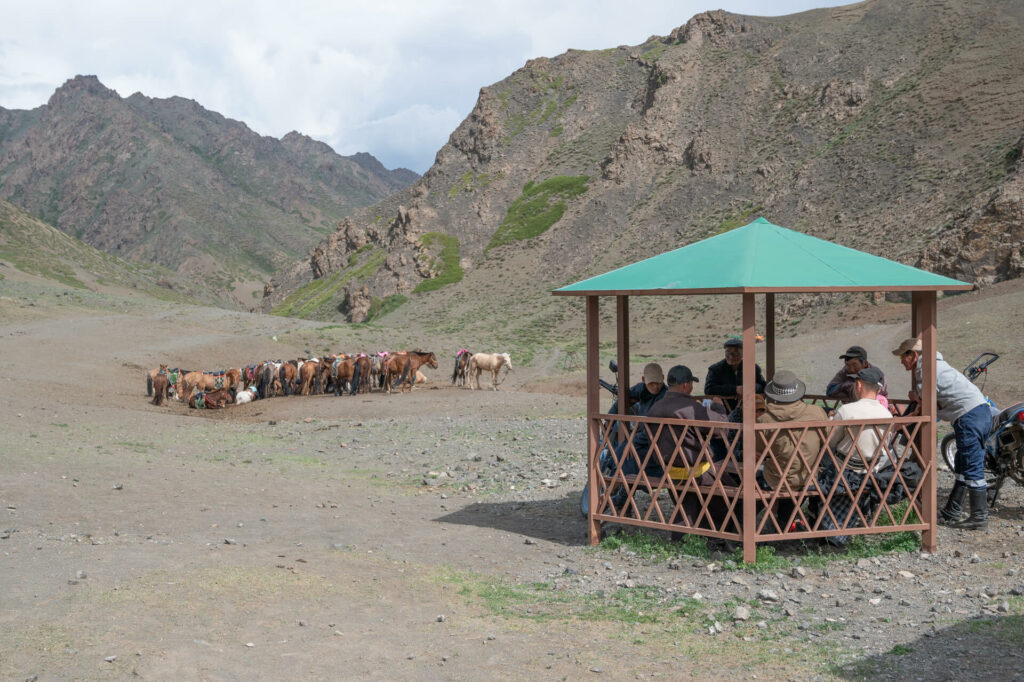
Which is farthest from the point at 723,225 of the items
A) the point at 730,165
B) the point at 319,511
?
the point at 319,511

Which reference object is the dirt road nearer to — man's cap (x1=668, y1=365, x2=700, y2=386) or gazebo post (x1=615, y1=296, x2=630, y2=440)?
gazebo post (x1=615, y1=296, x2=630, y2=440)

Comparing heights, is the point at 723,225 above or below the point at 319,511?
above

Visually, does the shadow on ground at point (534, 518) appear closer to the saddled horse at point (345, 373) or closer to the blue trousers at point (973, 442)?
the blue trousers at point (973, 442)

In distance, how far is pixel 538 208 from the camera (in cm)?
7719

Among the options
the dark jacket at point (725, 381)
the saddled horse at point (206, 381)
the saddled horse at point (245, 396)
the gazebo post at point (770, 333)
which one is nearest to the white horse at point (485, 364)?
the saddled horse at point (245, 396)

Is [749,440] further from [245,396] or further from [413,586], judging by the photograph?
[245,396]

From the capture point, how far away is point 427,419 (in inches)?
809

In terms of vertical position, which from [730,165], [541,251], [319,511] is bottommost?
[319,511]

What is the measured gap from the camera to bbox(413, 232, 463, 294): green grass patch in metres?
73.5

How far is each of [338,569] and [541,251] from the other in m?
65.7

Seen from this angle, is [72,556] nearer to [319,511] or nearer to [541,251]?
[319,511]

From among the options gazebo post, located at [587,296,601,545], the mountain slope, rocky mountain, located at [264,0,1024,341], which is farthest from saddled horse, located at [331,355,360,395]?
the mountain slope

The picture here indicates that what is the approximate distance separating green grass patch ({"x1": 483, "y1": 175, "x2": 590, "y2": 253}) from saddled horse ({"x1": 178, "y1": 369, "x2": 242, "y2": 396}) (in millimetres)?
49347

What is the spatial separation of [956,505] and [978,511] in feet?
0.84
